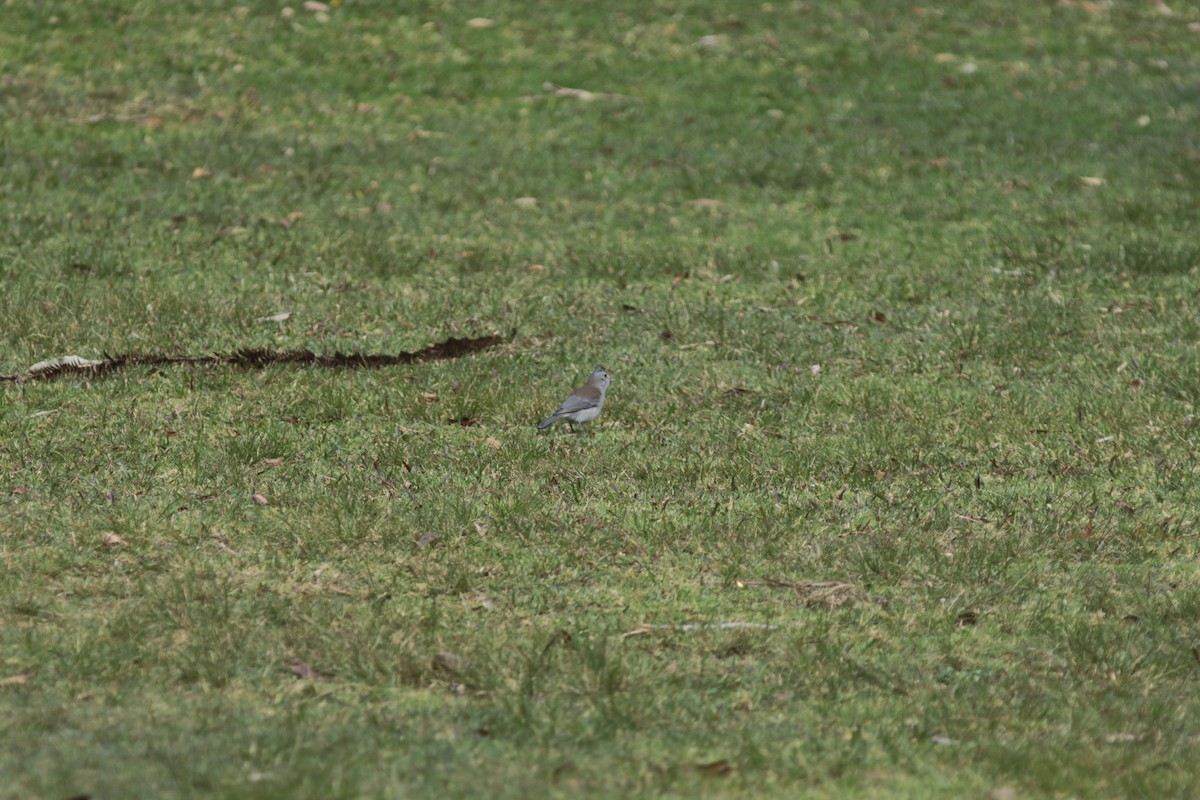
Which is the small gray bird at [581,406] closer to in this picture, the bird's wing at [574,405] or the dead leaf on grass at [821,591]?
the bird's wing at [574,405]

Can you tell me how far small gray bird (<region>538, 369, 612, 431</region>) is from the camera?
8273 mm

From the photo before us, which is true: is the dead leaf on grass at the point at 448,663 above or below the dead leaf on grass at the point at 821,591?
above

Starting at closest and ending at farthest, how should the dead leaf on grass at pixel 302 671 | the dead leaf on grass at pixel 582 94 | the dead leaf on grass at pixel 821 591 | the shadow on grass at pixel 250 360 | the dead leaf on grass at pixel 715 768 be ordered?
the dead leaf on grass at pixel 715 768
the dead leaf on grass at pixel 302 671
the dead leaf on grass at pixel 821 591
the shadow on grass at pixel 250 360
the dead leaf on grass at pixel 582 94

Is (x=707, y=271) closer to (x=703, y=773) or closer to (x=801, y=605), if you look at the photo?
(x=801, y=605)

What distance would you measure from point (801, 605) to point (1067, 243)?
7.20 metres

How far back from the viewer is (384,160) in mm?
14398

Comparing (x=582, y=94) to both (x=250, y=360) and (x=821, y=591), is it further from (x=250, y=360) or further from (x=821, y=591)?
(x=821, y=591)

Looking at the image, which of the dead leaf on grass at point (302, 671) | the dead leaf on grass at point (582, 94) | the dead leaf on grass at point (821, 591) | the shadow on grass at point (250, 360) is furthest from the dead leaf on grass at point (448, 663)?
the dead leaf on grass at point (582, 94)

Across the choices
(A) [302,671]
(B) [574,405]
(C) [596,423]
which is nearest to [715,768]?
(A) [302,671]

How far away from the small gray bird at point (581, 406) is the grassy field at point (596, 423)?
6.1 inches

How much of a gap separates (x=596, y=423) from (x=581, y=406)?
43 centimetres

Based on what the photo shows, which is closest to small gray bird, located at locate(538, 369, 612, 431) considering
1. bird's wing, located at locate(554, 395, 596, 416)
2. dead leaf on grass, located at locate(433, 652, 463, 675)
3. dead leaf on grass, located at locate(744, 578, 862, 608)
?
bird's wing, located at locate(554, 395, 596, 416)

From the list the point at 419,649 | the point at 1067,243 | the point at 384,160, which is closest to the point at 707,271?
the point at 1067,243

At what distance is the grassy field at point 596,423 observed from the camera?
5281mm
